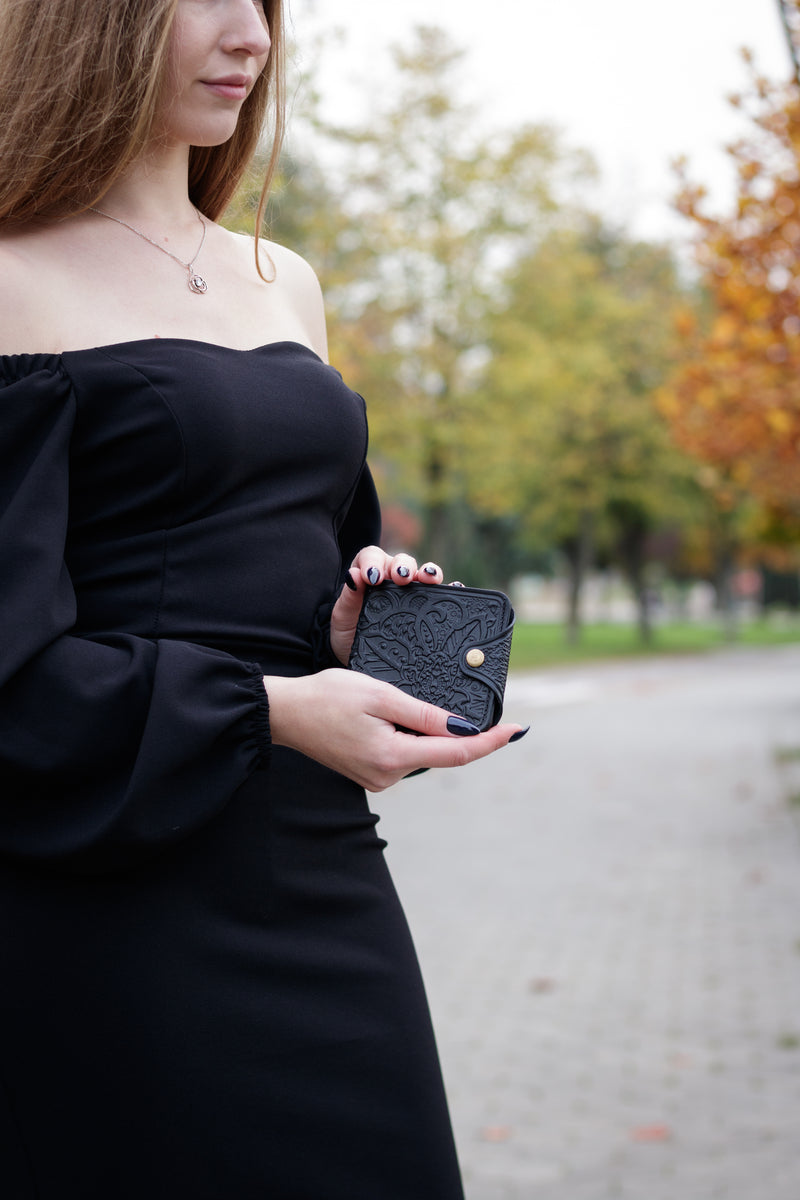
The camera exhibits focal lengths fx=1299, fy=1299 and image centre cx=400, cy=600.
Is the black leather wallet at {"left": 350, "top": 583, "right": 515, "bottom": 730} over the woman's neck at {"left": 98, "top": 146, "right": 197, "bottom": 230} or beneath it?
beneath

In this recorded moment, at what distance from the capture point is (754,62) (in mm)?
6617

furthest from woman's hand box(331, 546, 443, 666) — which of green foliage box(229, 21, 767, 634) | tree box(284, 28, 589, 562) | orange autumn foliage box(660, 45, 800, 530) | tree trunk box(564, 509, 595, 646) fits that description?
tree trunk box(564, 509, 595, 646)

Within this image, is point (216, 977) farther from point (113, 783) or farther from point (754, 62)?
point (754, 62)

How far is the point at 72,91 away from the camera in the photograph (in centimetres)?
146

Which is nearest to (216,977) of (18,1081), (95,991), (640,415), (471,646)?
(95,991)

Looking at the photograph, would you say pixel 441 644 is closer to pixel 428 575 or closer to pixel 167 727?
pixel 428 575

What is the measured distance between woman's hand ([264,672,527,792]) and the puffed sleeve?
0.06m

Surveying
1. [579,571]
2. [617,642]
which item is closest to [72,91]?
[617,642]

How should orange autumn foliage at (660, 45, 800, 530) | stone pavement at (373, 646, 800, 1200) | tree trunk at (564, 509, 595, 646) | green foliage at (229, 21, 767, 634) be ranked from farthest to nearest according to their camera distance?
tree trunk at (564, 509, 595, 646), green foliage at (229, 21, 767, 634), orange autumn foliage at (660, 45, 800, 530), stone pavement at (373, 646, 800, 1200)

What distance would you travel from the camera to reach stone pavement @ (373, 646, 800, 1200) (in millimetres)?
4168

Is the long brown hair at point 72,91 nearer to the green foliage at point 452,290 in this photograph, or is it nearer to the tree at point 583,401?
the green foliage at point 452,290

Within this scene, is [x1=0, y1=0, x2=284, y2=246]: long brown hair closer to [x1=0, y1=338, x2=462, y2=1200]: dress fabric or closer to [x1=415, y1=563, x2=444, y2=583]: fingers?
[x1=0, y1=338, x2=462, y2=1200]: dress fabric

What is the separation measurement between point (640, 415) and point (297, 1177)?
32007mm

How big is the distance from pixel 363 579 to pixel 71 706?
1.29 feet
